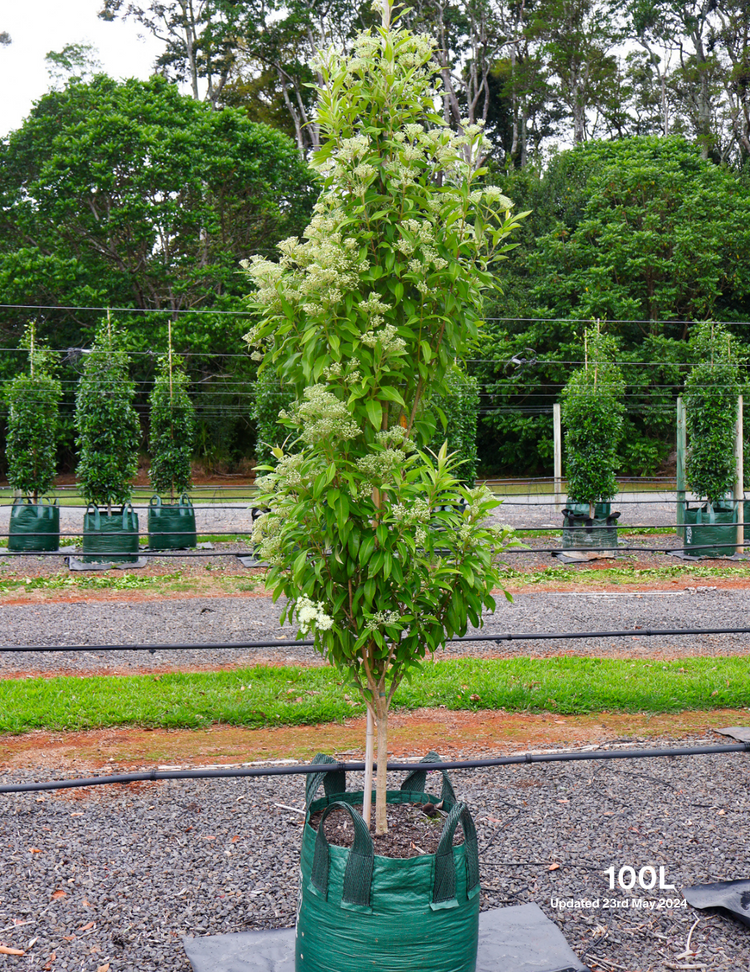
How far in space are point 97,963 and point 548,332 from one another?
2921 centimetres

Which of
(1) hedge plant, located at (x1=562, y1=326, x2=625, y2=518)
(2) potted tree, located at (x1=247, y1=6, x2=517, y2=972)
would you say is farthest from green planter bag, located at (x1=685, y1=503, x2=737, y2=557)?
(2) potted tree, located at (x1=247, y1=6, x2=517, y2=972)

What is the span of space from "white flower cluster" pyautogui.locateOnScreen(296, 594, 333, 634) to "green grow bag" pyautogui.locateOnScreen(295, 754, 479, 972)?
0.58 meters

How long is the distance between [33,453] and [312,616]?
13.9m

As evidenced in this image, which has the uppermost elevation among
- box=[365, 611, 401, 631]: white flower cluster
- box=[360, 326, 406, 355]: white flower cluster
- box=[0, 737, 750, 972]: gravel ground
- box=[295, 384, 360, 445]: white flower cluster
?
box=[360, 326, 406, 355]: white flower cluster

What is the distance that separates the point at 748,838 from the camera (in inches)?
163

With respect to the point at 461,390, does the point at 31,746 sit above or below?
below

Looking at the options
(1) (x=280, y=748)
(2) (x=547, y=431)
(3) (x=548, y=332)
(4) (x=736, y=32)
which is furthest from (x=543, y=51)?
(1) (x=280, y=748)

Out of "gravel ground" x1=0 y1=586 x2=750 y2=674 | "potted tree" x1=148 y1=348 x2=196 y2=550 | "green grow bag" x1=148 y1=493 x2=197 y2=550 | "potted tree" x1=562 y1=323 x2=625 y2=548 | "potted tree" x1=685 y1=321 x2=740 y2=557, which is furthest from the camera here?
"potted tree" x1=148 y1=348 x2=196 y2=550

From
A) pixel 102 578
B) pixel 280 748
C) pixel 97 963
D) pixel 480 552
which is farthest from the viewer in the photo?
pixel 102 578

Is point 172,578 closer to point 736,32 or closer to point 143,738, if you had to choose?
point 143,738

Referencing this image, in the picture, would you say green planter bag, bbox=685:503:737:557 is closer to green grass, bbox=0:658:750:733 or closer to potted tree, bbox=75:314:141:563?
green grass, bbox=0:658:750:733

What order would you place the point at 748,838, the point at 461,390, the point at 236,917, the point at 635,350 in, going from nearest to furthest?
the point at 236,917 < the point at 748,838 < the point at 461,390 < the point at 635,350

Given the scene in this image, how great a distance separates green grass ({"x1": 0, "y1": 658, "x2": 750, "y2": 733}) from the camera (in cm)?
600

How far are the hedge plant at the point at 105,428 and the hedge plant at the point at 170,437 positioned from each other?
956 millimetres
